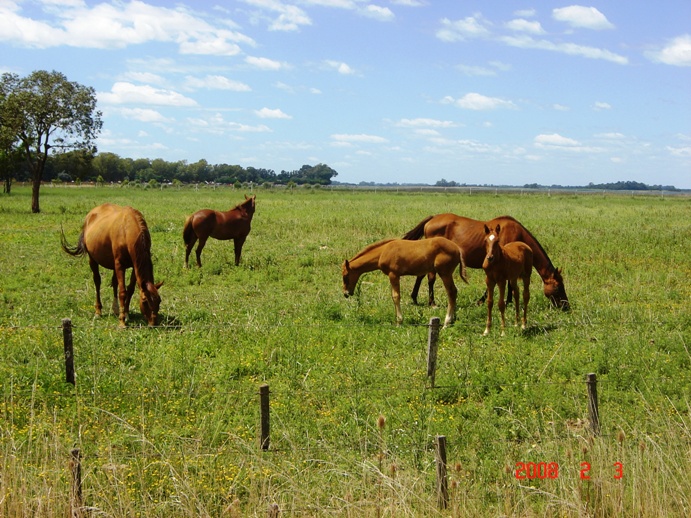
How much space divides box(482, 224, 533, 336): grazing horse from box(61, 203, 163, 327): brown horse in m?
5.24

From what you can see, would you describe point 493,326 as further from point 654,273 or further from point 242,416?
point 654,273

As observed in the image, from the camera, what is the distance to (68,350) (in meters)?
7.50

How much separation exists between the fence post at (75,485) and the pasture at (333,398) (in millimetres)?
126

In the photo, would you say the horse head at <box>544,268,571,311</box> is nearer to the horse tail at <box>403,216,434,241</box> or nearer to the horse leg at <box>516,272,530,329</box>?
the horse leg at <box>516,272,530,329</box>

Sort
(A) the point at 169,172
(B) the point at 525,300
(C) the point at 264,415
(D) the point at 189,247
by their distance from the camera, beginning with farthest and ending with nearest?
(A) the point at 169,172, (D) the point at 189,247, (B) the point at 525,300, (C) the point at 264,415

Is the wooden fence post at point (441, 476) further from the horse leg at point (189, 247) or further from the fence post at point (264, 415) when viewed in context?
the horse leg at point (189, 247)

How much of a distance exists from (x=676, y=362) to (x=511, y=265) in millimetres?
2984

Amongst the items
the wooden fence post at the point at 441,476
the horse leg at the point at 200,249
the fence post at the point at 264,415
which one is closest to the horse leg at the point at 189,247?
the horse leg at the point at 200,249

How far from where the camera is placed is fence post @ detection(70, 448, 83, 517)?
4.21 meters

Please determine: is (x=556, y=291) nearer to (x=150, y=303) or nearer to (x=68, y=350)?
(x=150, y=303)

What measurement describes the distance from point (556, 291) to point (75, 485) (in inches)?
378

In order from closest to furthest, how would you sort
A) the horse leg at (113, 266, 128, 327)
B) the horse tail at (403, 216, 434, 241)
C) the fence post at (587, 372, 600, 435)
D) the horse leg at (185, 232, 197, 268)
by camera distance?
the fence post at (587, 372, 600, 435) < the horse leg at (113, 266, 128, 327) < the horse tail at (403, 216, 434, 241) < the horse leg at (185, 232, 197, 268)
